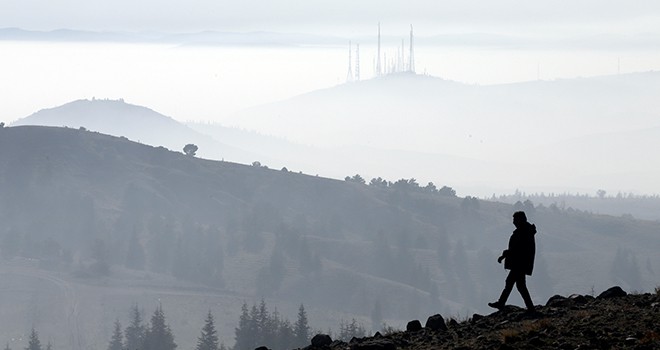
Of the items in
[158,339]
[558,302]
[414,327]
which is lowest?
[158,339]

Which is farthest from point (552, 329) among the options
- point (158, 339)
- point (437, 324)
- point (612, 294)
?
point (158, 339)

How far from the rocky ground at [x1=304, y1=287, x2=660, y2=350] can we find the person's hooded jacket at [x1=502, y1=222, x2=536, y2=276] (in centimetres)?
101

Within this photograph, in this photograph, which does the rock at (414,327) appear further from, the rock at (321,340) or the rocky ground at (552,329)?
the rock at (321,340)

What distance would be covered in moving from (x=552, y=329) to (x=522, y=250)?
11.3 ft

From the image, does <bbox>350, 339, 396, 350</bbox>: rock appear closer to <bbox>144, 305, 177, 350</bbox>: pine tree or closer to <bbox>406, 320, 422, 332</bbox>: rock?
<bbox>406, 320, 422, 332</bbox>: rock

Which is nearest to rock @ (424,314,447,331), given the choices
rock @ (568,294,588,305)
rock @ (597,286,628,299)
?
rock @ (568,294,588,305)

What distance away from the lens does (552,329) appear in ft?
70.4

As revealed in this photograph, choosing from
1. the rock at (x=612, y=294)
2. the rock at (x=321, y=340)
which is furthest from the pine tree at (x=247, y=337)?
the rock at (x=321, y=340)

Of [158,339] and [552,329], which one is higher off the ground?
[552,329]

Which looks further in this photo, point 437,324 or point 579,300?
point 579,300

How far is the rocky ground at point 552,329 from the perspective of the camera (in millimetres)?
20188

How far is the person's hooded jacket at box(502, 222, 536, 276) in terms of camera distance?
964 inches

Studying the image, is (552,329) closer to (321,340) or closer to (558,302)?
(558,302)

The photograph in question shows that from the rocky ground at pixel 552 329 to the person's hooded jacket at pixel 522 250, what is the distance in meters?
1.01
